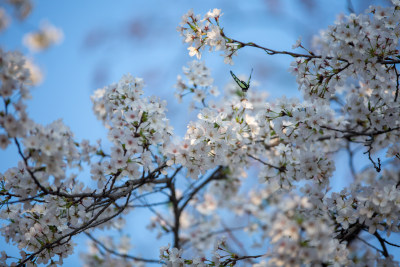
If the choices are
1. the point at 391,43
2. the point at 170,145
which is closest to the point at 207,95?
the point at 170,145

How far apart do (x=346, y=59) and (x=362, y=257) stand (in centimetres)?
199

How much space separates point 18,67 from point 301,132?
7.83 ft

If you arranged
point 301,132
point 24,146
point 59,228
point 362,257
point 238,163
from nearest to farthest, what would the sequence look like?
point 24,146 → point 59,228 → point 301,132 → point 362,257 → point 238,163

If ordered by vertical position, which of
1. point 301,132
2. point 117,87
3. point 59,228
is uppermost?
point 117,87

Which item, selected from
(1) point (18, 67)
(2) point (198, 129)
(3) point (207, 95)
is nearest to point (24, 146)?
(1) point (18, 67)

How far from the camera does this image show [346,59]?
9.39 ft

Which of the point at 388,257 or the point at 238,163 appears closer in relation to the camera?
the point at 388,257

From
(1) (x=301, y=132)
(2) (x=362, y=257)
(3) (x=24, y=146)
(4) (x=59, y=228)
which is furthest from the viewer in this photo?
(2) (x=362, y=257)

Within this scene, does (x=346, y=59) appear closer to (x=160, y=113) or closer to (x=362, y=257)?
(x=160, y=113)

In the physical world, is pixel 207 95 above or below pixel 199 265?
above

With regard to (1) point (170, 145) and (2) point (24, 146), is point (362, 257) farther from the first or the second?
(2) point (24, 146)

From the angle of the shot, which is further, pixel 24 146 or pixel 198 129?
pixel 198 129

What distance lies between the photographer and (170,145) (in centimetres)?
283

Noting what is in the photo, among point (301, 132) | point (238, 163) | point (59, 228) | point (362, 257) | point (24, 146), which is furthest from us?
point (238, 163)
